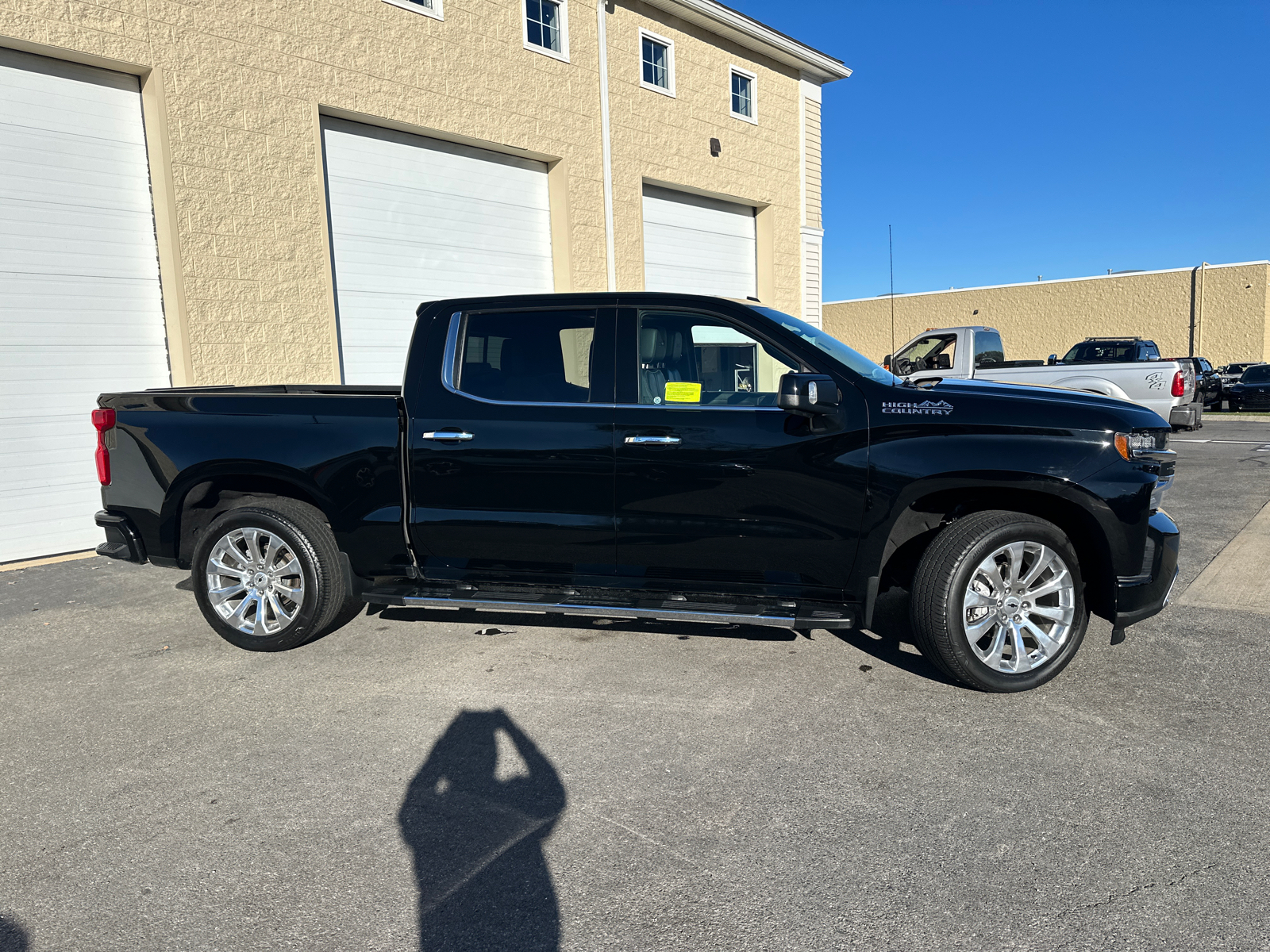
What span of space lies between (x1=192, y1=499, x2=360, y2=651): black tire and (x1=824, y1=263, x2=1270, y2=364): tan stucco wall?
45.2 metres

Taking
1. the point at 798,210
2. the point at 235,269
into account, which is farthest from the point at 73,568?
the point at 798,210

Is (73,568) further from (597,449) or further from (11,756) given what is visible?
(597,449)

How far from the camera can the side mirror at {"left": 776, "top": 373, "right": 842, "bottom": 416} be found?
3.83m

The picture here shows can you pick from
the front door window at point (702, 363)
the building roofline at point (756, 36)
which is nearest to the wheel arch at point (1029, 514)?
the front door window at point (702, 363)

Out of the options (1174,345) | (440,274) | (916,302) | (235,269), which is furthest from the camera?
(916,302)

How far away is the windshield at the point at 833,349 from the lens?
425 centimetres

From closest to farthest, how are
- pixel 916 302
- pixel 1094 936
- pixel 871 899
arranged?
1. pixel 1094 936
2. pixel 871 899
3. pixel 916 302

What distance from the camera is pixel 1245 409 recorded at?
2681cm

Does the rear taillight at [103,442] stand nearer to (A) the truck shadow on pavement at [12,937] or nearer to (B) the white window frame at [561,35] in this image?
(A) the truck shadow on pavement at [12,937]

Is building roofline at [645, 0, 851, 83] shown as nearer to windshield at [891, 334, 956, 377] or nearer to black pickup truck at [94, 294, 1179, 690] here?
windshield at [891, 334, 956, 377]

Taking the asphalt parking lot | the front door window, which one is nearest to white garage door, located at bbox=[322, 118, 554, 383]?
the asphalt parking lot

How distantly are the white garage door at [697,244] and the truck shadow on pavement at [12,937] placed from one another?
37.6 feet

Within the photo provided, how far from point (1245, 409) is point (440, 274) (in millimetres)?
27517

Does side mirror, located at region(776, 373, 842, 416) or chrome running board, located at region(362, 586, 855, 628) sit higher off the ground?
side mirror, located at region(776, 373, 842, 416)
